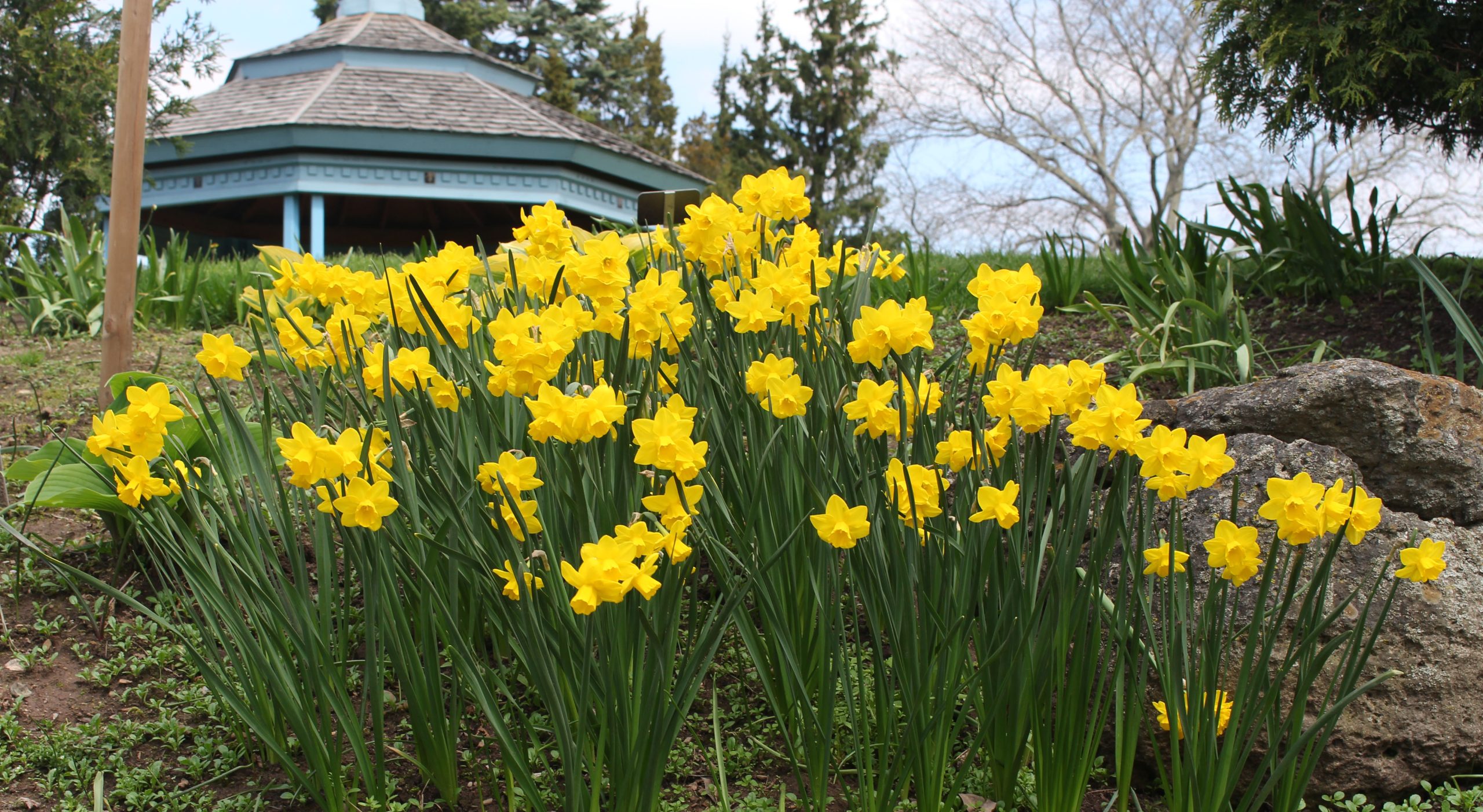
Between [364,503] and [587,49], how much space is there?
28645 millimetres

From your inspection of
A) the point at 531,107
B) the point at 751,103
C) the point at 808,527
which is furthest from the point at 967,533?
the point at 751,103

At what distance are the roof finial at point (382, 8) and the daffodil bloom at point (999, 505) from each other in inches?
828

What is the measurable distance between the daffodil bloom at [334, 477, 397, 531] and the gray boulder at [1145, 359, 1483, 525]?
1.84 meters

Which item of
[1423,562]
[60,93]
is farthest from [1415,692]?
[60,93]

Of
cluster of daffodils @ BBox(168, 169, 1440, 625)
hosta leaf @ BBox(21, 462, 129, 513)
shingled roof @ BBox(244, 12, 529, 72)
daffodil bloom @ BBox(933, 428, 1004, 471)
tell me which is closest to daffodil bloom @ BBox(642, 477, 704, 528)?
cluster of daffodils @ BBox(168, 169, 1440, 625)

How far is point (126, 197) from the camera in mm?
2592

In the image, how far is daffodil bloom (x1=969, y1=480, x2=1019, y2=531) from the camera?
1.29m

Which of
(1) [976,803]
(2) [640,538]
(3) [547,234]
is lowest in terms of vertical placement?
(1) [976,803]

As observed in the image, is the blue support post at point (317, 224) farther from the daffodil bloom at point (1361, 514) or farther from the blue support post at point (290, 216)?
the daffodil bloom at point (1361, 514)

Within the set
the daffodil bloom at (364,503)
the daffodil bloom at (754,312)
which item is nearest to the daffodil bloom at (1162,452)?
the daffodil bloom at (754,312)

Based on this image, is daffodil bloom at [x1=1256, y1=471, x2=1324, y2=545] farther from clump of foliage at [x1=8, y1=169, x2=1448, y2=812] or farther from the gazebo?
the gazebo

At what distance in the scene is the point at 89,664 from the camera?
226cm

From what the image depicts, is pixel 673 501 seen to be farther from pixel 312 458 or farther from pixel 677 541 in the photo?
pixel 312 458

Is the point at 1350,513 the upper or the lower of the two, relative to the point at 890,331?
lower
